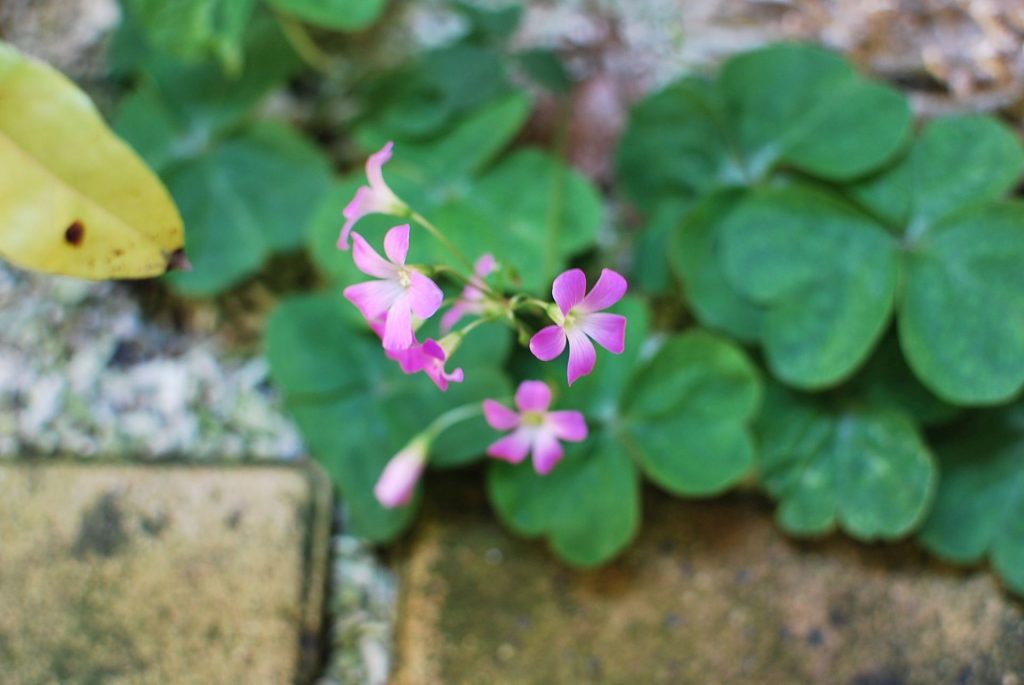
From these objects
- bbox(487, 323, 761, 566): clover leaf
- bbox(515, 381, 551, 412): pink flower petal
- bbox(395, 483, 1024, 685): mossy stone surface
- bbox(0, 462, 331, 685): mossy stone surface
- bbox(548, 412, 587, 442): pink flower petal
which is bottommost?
bbox(395, 483, 1024, 685): mossy stone surface

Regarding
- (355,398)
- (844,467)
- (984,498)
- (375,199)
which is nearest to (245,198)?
(355,398)

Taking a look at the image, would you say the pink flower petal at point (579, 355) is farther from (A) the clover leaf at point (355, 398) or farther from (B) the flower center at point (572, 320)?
(A) the clover leaf at point (355, 398)

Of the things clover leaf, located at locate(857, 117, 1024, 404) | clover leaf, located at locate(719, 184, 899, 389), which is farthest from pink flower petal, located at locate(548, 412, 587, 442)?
clover leaf, located at locate(857, 117, 1024, 404)

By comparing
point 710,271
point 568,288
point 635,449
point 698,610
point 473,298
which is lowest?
point 698,610

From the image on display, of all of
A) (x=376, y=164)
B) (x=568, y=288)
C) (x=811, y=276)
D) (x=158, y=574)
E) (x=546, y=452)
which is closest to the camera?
(x=568, y=288)

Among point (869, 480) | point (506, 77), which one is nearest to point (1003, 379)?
point (869, 480)

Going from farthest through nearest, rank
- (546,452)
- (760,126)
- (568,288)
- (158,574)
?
(760,126), (158,574), (546,452), (568,288)

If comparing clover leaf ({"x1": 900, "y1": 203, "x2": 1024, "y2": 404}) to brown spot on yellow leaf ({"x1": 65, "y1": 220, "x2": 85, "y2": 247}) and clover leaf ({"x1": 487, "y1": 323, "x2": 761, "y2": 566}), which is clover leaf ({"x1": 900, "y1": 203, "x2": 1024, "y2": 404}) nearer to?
Result: clover leaf ({"x1": 487, "y1": 323, "x2": 761, "y2": 566})

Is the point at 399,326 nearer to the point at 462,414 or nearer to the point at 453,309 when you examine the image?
the point at 453,309
